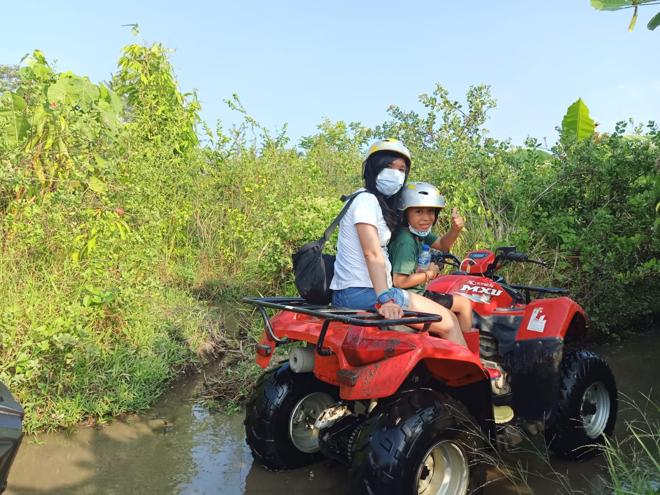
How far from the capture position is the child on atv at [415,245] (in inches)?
138

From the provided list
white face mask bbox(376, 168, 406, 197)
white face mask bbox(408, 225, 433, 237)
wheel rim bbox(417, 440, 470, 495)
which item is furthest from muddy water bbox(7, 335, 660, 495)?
white face mask bbox(376, 168, 406, 197)

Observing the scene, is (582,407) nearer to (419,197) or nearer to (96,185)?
(419,197)

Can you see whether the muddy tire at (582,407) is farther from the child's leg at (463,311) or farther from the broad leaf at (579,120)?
the broad leaf at (579,120)

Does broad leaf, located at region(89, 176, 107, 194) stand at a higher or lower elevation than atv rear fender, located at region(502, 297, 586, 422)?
higher

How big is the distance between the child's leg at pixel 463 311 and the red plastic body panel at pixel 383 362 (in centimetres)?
41

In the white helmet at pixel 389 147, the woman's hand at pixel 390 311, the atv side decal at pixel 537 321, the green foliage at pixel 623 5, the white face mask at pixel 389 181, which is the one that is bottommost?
the atv side decal at pixel 537 321

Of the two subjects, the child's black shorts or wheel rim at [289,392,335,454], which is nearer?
the child's black shorts

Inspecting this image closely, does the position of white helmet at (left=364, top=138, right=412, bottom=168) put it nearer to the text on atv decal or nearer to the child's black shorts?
the child's black shorts

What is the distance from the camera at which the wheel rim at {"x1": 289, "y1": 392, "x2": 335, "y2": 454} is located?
12.4ft

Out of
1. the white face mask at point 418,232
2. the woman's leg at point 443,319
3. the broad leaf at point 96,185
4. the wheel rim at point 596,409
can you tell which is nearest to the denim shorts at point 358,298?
the woman's leg at point 443,319

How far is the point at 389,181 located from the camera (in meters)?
3.48

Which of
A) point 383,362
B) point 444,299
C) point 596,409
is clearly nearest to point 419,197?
point 444,299

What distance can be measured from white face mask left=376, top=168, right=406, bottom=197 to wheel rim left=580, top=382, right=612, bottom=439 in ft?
6.01

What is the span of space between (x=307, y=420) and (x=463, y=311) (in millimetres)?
1214
